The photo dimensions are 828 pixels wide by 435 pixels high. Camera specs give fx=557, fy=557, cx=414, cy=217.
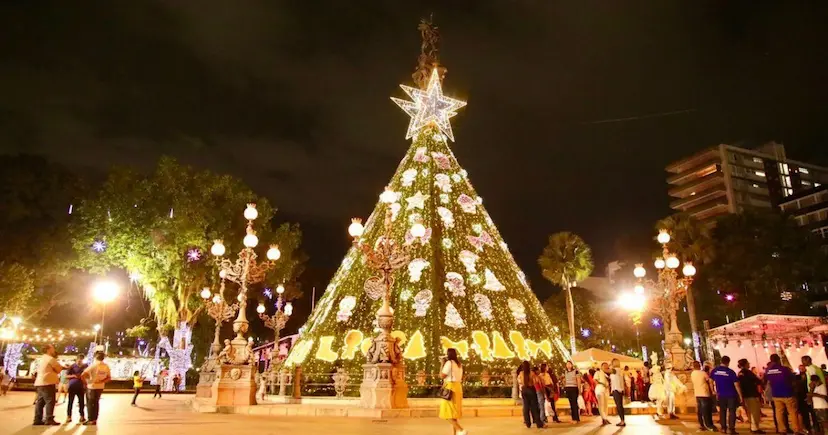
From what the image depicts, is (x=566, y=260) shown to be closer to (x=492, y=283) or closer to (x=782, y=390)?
(x=492, y=283)

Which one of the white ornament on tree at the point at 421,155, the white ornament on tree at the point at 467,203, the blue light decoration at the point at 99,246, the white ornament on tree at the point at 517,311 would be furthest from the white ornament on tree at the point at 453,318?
the blue light decoration at the point at 99,246

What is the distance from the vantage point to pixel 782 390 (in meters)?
10.8

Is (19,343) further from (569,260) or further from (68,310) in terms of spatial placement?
(569,260)

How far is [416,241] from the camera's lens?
2259 centimetres

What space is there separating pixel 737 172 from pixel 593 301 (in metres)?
51.3

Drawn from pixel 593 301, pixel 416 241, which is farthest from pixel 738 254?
pixel 416 241

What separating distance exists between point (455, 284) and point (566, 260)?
2073 cm

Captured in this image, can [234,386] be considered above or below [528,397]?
above

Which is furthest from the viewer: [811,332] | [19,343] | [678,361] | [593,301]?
[593,301]

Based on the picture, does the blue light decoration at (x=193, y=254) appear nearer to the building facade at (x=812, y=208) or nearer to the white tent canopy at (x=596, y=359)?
the white tent canopy at (x=596, y=359)

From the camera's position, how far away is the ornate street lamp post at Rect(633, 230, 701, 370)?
1760cm

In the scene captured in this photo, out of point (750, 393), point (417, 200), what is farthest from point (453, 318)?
point (750, 393)

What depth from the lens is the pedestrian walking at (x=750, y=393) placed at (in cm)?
1143

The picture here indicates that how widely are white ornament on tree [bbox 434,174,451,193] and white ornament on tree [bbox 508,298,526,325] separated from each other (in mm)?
5719
